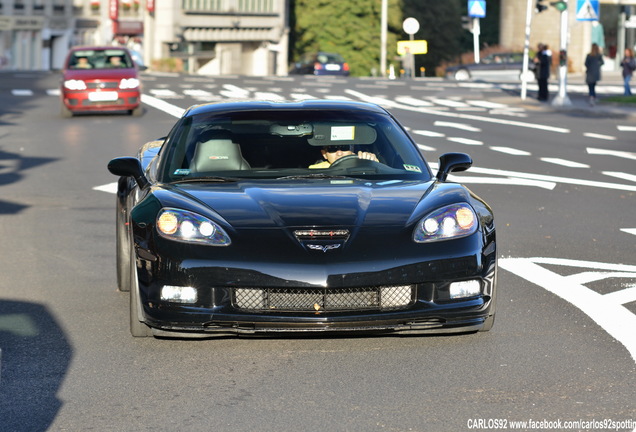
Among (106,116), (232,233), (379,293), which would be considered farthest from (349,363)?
(106,116)

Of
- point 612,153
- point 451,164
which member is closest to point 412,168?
point 451,164

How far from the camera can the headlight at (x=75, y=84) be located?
31328 mm

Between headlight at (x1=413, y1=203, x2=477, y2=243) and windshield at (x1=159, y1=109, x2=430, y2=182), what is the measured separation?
0.87 m

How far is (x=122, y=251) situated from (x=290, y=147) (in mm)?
1270

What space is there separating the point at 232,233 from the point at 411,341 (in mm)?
1171

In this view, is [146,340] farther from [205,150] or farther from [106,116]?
[106,116]

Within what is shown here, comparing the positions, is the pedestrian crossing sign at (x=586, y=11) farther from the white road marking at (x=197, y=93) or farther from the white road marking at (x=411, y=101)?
the white road marking at (x=197, y=93)

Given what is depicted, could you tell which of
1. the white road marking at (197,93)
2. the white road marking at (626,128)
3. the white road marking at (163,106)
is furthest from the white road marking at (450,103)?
the white road marking at (626,128)

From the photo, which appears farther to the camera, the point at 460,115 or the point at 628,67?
the point at 628,67

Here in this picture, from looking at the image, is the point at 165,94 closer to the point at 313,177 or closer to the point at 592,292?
the point at 592,292

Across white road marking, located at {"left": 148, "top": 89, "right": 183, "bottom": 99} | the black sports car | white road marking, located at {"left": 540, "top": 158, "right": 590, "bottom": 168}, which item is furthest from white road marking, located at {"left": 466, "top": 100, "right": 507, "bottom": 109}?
the black sports car

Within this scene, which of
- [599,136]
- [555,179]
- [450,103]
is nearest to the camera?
[555,179]

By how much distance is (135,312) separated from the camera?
24.0ft

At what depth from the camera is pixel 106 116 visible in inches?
1280
